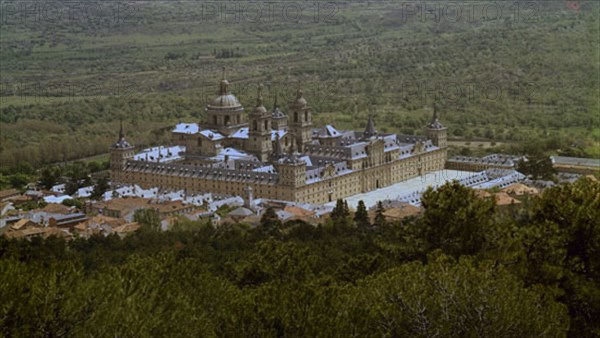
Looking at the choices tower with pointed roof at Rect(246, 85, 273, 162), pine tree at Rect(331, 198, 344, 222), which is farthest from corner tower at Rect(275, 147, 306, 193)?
tower with pointed roof at Rect(246, 85, 273, 162)

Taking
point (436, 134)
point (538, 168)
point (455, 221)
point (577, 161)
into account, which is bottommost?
point (577, 161)

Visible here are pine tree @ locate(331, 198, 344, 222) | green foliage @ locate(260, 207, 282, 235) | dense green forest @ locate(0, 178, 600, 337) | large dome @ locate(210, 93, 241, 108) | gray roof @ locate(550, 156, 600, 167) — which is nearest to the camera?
dense green forest @ locate(0, 178, 600, 337)

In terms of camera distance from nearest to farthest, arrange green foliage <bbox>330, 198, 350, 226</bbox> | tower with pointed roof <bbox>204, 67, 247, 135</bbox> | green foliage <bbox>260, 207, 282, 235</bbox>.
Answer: green foliage <bbox>260, 207, 282, 235</bbox> → green foliage <bbox>330, 198, 350, 226</bbox> → tower with pointed roof <bbox>204, 67, 247, 135</bbox>

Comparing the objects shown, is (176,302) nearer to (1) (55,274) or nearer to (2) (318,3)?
(1) (55,274)

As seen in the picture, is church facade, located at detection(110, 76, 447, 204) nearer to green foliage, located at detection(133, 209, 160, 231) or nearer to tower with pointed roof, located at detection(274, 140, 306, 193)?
tower with pointed roof, located at detection(274, 140, 306, 193)

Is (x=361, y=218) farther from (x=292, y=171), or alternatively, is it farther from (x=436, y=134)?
(x=436, y=134)

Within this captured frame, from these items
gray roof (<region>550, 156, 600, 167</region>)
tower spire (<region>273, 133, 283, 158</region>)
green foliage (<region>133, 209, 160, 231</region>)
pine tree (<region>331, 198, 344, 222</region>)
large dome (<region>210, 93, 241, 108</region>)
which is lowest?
gray roof (<region>550, 156, 600, 167</region>)

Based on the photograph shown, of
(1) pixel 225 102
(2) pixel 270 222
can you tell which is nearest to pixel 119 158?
(1) pixel 225 102
